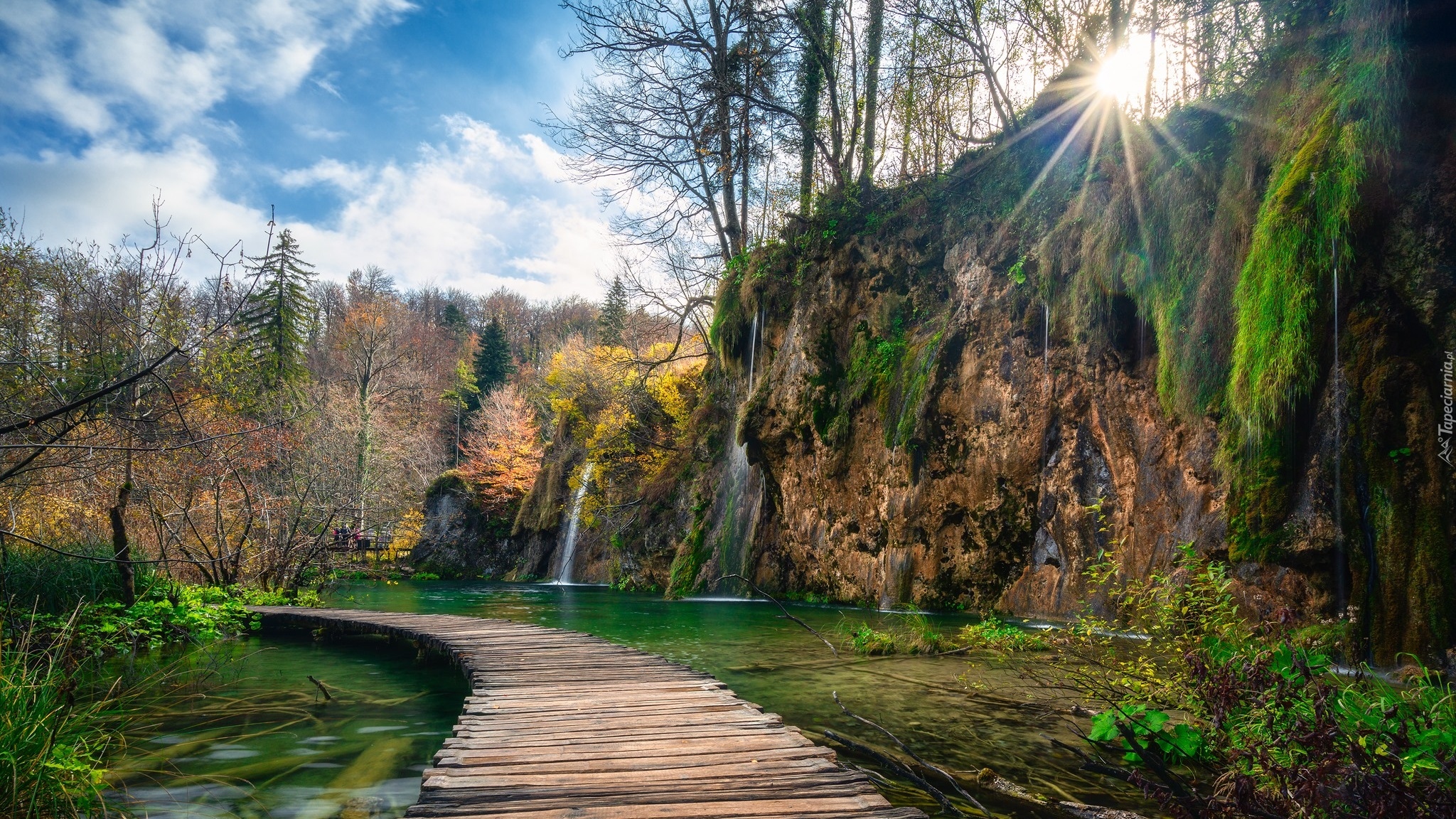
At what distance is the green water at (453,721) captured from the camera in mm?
4766

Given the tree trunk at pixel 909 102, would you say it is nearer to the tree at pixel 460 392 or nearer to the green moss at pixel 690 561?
the green moss at pixel 690 561

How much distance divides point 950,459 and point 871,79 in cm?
963

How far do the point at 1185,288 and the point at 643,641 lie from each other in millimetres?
9035

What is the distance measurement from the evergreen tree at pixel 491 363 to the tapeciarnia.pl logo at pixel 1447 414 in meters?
44.0

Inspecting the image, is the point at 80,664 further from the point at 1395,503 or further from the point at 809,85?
the point at 809,85

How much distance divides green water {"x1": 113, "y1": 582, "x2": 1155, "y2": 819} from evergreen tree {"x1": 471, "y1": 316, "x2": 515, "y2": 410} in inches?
1420

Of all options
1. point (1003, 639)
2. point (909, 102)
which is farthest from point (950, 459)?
point (909, 102)

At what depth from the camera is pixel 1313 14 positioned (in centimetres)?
959

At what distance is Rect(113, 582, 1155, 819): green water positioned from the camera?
477 cm

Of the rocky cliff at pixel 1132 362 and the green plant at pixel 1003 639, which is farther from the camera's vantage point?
the rocky cliff at pixel 1132 362

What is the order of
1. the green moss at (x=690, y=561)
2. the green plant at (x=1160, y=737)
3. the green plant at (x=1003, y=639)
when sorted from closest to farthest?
the green plant at (x=1160, y=737) → the green plant at (x=1003, y=639) → the green moss at (x=690, y=561)

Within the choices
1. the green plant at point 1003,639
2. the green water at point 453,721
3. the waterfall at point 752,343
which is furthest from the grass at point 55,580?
the waterfall at point 752,343

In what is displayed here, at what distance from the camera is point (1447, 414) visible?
705 centimetres

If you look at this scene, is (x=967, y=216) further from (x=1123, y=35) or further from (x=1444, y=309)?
(x=1444, y=309)
